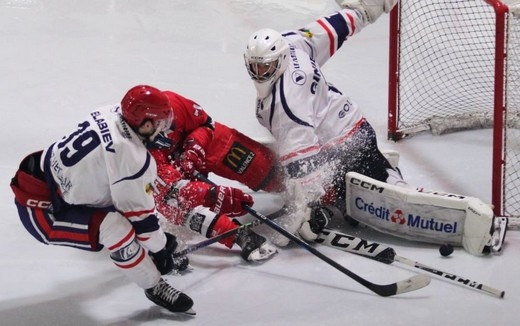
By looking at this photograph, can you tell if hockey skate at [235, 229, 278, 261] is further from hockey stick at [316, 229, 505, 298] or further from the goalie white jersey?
the goalie white jersey

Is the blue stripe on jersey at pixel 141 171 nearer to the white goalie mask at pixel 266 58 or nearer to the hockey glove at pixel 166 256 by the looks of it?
the hockey glove at pixel 166 256

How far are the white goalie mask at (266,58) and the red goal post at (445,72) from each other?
88cm

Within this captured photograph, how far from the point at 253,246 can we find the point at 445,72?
1769mm

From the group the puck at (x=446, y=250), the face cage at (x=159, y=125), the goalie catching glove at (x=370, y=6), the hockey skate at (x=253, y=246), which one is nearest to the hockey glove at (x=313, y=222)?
the hockey skate at (x=253, y=246)

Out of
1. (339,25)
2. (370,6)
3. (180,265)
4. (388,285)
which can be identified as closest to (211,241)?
(180,265)

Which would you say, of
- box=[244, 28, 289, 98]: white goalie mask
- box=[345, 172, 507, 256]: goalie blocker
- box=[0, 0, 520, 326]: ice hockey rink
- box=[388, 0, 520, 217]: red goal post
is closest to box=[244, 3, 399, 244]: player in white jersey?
box=[244, 28, 289, 98]: white goalie mask

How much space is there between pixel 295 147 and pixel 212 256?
490 mm

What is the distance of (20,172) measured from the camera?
3.25 m

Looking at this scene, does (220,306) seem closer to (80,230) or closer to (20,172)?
(80,230)

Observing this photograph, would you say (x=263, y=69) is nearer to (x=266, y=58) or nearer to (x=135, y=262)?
A: (x=266, y=58)

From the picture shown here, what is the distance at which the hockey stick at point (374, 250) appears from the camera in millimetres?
3451

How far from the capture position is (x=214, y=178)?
4348 millimetres

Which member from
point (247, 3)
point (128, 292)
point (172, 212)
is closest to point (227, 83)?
point (247, 3)

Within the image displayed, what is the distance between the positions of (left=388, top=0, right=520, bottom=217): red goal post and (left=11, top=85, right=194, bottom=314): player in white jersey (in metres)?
1.59
